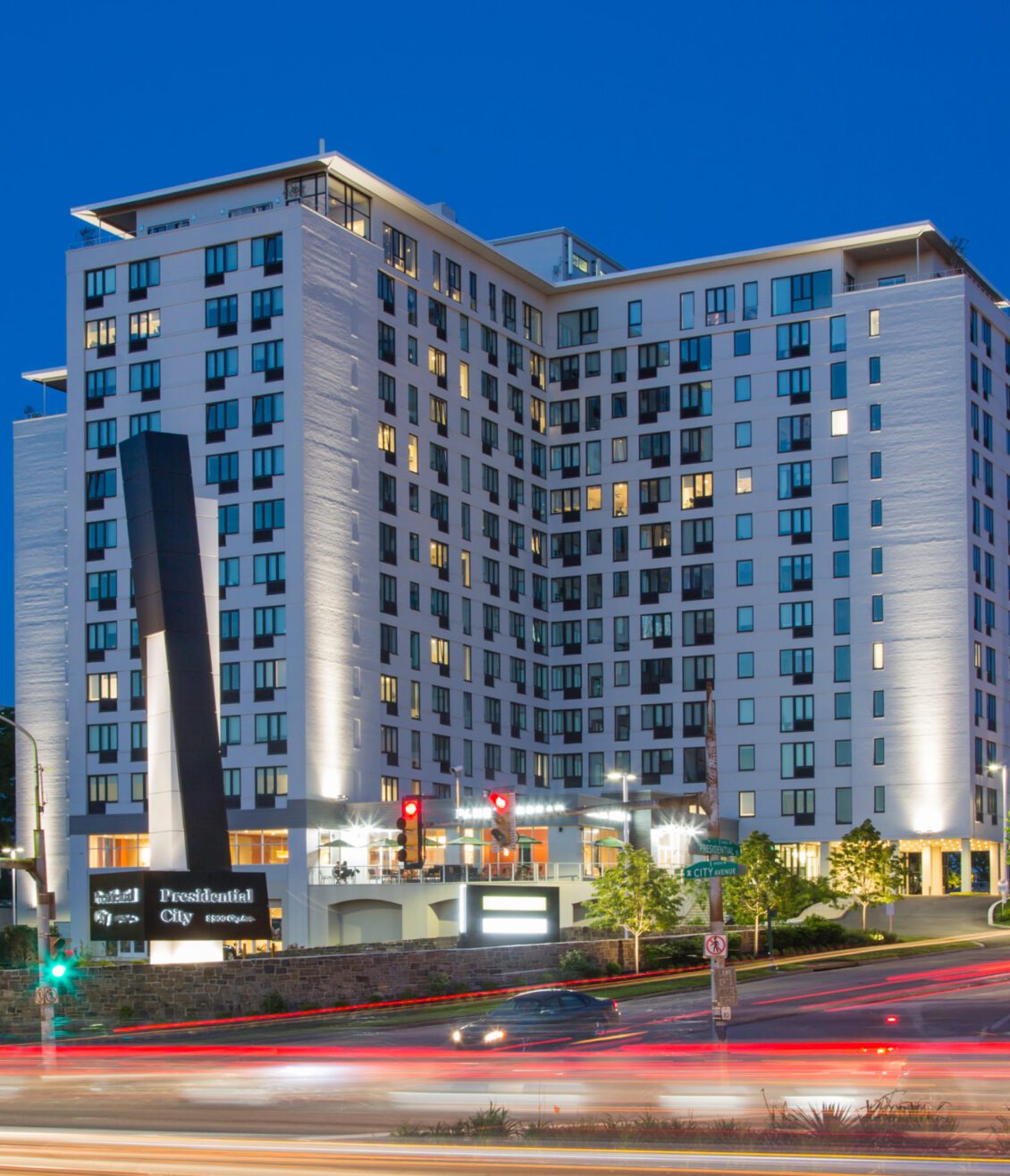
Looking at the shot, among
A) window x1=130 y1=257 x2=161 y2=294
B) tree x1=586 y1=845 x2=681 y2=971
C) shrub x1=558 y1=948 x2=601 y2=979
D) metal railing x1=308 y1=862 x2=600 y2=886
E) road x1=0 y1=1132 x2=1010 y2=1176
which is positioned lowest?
shrub x1=558 y1=948 x2=601 y2=979

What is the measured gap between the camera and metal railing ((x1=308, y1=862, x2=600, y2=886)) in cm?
9175

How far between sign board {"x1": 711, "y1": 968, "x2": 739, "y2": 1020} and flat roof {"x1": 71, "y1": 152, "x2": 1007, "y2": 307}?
2760 inches

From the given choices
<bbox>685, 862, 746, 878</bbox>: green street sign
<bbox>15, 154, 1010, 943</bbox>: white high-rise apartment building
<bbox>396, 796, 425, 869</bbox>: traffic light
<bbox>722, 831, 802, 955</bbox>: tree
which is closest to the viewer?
<bbox>685, 862, 746, 878</bbox>: green street sign

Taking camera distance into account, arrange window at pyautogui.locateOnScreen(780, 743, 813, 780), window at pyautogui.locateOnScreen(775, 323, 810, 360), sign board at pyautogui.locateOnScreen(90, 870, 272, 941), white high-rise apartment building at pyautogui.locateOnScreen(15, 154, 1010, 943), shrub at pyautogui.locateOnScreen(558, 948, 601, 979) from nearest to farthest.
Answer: sign board at pyautogui.locateOnScreen(90, 870, 272, 941) → shrub at pyautogui.locateOnScreen(558, 948, 601, 979) → white high-rise apartment building at pyautogui.locateOnScreen(15, 154, 1010, 943) → window at pyautogui.locateOnScreen(780, 743, 813, 780) → window at pyautogui.locateOnScreen(775, 323, 810, 360)

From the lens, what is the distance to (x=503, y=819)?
45.9m

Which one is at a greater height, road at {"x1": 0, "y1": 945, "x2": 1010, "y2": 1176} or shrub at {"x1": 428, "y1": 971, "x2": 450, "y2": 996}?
road at {"x1": 0, "y1": 945, "x2": 1010, "y2": 1176}

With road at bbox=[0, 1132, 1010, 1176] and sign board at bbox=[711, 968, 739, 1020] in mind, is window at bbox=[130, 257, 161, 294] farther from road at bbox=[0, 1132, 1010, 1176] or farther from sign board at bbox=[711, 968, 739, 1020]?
road at bbox=[0, 1132, 1010, 1176]

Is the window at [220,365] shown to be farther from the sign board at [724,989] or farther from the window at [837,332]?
the sign board at [724,989]

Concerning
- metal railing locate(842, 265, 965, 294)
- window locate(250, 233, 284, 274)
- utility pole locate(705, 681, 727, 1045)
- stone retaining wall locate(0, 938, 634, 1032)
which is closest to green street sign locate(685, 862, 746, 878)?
utility pole locate(705, 681, 727, 1045)

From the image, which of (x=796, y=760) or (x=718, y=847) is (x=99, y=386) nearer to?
(x=796, y=760)

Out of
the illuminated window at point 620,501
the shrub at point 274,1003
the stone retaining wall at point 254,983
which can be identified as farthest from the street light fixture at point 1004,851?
the shrub at point 274,1003

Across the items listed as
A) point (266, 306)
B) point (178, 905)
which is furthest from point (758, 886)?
point (266, 306)

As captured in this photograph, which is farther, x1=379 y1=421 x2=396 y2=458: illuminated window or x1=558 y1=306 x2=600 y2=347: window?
x1=558 y1=306 x2=600 y2=347: window

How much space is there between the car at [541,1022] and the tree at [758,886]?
27772 mm
